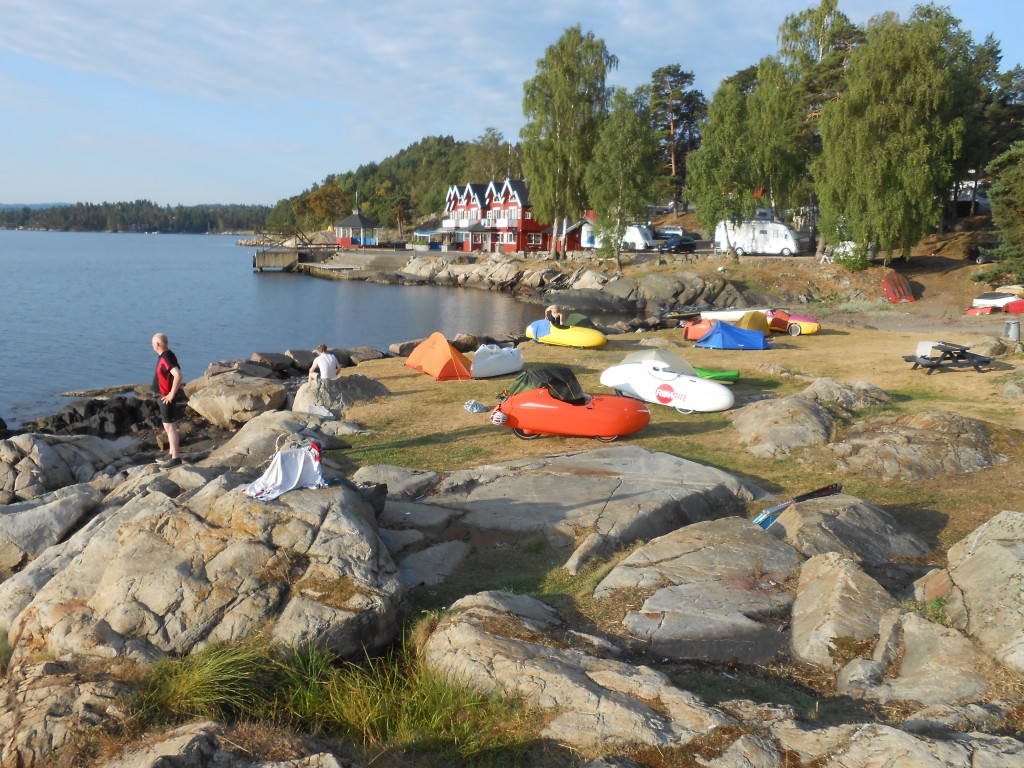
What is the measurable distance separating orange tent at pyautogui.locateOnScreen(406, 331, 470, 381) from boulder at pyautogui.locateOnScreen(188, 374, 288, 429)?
3.83 meters

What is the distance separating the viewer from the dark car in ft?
198

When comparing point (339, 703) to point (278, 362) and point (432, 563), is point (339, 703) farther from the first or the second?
point (278, 362)

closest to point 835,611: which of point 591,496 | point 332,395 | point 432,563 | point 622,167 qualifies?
point 591,496

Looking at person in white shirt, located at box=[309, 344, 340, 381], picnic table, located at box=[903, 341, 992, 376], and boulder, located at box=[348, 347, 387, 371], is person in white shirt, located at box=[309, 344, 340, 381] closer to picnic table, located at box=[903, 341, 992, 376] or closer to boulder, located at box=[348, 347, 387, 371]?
boulder, located at box=[348, 347, 387, 371]

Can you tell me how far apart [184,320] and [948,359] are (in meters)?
40.4

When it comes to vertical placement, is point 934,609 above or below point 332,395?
above

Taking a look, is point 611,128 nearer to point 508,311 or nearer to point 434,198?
point 508,311

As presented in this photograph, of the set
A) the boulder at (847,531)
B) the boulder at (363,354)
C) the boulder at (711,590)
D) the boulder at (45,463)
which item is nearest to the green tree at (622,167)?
the boulder at (363,354)

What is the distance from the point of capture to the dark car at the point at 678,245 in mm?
60250

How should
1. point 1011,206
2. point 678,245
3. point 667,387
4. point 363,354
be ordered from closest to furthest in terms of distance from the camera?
point 667,387 < point 363,354 < point 1011,206 < point 678,245

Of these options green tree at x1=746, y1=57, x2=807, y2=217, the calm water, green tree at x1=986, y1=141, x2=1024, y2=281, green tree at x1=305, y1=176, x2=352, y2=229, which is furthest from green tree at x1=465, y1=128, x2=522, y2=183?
green tree at x1=986, y1=141, x2=1024, y2=281

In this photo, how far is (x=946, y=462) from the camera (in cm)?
1215

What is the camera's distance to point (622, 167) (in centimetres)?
5266

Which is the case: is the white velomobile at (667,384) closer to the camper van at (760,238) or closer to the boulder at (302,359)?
the boulder at (302,359)
